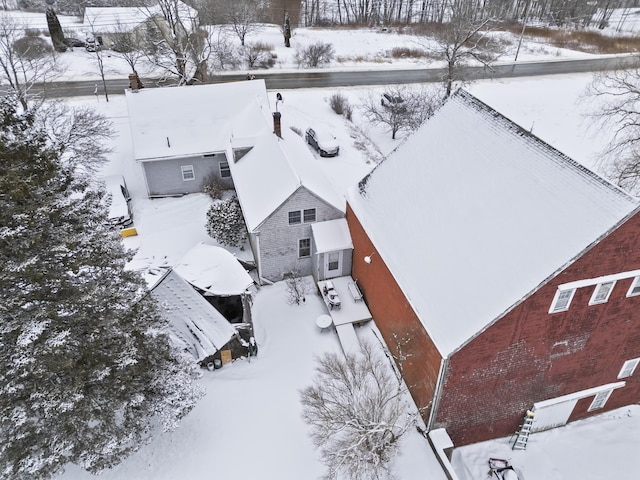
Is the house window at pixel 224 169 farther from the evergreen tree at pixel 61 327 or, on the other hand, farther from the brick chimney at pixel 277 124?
the evergreen tree at pixel 61 327

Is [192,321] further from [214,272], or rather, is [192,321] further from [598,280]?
[598,280]

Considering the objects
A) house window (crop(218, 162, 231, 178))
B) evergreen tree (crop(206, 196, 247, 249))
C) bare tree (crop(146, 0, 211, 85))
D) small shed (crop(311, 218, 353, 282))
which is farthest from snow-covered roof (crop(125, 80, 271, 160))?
bare tree (crop(146, 0, 211, 85))

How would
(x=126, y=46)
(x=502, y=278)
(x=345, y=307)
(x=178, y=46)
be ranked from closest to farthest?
(x=502, y=278)
(x=345, y=307)
(x=178, y=46)
(x=126, y=46)

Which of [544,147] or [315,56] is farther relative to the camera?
[315,56]

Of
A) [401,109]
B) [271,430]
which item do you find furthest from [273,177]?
[401,109]

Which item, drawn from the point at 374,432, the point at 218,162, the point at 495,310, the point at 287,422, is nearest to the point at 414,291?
the point at 495,310

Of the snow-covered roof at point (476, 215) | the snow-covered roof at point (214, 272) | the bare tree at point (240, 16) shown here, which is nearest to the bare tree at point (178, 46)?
the bare tree at point (240, 16)
